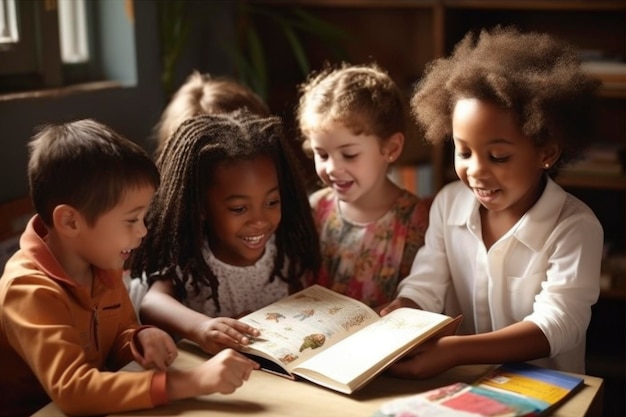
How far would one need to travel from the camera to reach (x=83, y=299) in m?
1.40

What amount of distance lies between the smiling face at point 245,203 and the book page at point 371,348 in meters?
0.35

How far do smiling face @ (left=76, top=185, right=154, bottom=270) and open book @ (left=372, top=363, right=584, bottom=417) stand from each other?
51 cm

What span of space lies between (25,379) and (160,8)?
1.58m

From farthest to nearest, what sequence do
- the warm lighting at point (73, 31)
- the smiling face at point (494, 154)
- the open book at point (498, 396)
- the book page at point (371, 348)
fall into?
the warm lighting at point (73, 31) < the smiling face at point (494, 154) < the book page at point (371, 348) < the open book at point (498, 396)

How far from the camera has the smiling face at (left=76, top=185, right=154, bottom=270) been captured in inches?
54.9

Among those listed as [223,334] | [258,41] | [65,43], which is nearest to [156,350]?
[223,334]

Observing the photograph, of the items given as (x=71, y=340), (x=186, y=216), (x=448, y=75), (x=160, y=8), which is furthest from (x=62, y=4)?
(x=71, y=340)

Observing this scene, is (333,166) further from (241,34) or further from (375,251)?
(241,34)

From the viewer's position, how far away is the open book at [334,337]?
4.44 feet

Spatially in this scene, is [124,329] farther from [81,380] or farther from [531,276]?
[531,276]

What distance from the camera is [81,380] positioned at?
49.3 inches

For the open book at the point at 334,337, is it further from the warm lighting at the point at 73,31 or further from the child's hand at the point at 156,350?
the warm lighting at the point at 73,31

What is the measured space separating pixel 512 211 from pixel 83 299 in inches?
33.4

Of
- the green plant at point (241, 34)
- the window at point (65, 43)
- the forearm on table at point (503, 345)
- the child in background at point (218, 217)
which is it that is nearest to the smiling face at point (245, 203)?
the child in background at point (218, 217)
